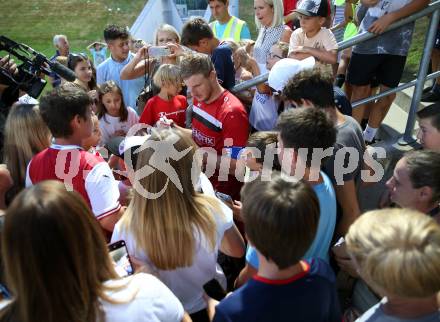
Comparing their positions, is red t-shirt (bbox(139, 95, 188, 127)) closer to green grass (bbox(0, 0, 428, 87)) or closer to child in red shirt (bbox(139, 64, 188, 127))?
child in red shirt (bbox(139, 64, 188, 127))

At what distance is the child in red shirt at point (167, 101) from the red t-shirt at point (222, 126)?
57 centimetres

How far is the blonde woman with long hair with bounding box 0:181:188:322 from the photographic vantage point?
1141mm

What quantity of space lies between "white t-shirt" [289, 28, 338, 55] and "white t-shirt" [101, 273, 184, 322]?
2.48m

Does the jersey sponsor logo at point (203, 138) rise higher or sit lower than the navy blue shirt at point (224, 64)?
lower

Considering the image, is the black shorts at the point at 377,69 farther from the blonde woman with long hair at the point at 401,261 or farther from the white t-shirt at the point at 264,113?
the blonde woman with long hair at the point at 401,261

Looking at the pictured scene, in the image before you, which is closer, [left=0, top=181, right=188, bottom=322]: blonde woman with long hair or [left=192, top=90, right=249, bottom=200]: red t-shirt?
[left=0, top=181, right=188, bottom=322]: blonde woman with long hair

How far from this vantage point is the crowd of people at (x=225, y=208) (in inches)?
47.8

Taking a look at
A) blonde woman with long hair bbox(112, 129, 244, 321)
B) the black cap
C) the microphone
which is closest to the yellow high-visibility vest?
the black cap

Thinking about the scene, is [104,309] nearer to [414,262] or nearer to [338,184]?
[414,262]

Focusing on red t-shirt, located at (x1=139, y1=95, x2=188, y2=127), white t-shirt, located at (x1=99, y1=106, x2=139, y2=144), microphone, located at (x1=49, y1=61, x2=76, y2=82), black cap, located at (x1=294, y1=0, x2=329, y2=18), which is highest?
black cap, located at (x1=294, y1=0, x2=329, y2=18)

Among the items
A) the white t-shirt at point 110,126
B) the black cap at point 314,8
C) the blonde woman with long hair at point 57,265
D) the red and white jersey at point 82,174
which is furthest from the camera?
the white t-shirt at point 110,126

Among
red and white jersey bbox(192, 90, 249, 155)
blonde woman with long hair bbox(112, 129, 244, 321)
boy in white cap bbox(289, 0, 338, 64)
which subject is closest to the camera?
blonde woman with long hair bbox(112, 129, 244, 321)

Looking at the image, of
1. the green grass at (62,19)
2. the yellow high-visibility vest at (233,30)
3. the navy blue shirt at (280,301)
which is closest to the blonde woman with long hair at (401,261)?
the navy blue shirt at (280,301)

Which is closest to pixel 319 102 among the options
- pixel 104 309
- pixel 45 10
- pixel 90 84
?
pixel 104 309
